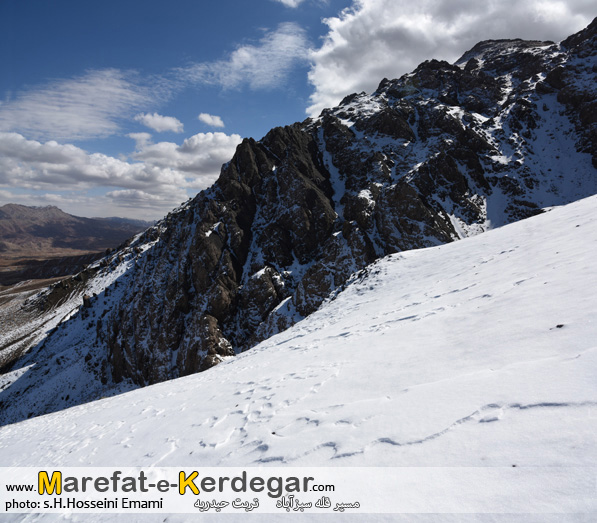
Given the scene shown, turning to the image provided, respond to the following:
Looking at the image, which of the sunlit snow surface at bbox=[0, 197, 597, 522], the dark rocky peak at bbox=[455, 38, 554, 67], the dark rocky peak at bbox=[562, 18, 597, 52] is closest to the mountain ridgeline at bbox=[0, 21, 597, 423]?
the dark rocky peak at bbox=[562, 18, 597, 52]

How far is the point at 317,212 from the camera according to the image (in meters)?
46.8

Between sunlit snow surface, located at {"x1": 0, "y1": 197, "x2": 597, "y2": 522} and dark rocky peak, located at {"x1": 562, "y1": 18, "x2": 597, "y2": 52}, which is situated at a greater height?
dark rocky peak, located at {"x1": 562, "y1": 18, "x2": 597, "y2": 52}

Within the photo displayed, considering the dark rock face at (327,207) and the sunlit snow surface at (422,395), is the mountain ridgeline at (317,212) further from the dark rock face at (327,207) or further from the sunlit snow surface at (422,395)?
the sunlit snow surface at (422,395)

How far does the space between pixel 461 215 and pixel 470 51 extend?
95929 millimetres

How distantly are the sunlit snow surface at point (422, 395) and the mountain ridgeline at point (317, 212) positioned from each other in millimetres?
27194

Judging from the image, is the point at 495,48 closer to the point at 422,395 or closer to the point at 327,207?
the point at 327,207

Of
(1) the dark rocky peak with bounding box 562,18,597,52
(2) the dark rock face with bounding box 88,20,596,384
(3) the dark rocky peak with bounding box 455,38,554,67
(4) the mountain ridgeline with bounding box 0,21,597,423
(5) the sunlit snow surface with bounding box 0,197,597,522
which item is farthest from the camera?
(3) the dark rocky peak with bounding box 455,38,554,67

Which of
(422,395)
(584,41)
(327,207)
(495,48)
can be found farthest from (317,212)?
(495,48)

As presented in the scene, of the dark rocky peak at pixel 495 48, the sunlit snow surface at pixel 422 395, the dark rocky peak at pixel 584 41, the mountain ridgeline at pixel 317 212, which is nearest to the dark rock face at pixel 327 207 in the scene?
the mountain ridgeline at pixel 317 212

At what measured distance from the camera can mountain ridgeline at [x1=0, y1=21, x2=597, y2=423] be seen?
3988 centimetres

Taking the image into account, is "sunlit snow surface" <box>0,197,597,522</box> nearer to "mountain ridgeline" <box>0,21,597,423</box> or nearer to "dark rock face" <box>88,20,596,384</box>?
"dark rock face" <box>88,20,596,384</box>

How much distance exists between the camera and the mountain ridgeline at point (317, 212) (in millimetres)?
39875

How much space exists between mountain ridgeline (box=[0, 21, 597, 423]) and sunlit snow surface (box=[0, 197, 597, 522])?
89.2 feet

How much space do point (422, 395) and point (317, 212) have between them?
Result: 4446cm
